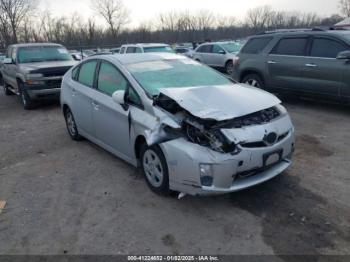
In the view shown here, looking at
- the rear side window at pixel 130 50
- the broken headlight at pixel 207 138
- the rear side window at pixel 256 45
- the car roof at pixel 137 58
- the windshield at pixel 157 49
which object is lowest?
the rear side window at pixel 130 50

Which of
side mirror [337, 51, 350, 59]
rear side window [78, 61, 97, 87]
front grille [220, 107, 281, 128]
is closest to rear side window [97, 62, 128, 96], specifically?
rear side window [78, 61, 97, 87]

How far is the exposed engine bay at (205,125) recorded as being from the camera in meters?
3.50

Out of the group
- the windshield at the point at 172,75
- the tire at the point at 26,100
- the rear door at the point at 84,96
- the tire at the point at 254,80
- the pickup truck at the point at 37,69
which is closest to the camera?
the windshield at the point at 172,75

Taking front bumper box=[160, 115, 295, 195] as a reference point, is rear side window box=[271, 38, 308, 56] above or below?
above

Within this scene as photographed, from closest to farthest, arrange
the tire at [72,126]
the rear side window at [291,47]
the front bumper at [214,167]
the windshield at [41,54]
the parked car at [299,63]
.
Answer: the front bumper at [214,167]
the tire at [72,126]
the parked car at [299,63]
the rear side window at [291,47]
the windshield at [41,54]

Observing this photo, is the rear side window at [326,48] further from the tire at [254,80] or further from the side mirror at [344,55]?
the tire at [254,80]

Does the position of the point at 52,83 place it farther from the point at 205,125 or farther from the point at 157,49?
the point at 205,125

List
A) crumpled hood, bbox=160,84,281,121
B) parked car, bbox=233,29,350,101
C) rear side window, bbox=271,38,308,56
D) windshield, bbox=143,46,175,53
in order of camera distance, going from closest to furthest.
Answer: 1. crumpled hood, bbox=160,84,281,121
2. parked car, bbox=233,29,350,101
3. rear side window, bbox=271,38,308,56
4. windshield, bbox=143,46,175,53

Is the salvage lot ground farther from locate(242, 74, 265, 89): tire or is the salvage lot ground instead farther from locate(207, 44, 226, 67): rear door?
locate(207, 44, 226, 67): rear door

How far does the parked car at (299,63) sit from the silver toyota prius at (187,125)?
130 inches

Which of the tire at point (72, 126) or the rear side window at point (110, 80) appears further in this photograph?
the tire at point (72, 126)

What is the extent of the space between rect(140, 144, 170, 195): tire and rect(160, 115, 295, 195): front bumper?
0.11 m

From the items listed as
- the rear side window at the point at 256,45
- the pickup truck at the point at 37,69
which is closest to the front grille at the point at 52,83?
the pickup truck at the point at 37,69

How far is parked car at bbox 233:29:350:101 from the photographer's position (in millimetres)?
7090
